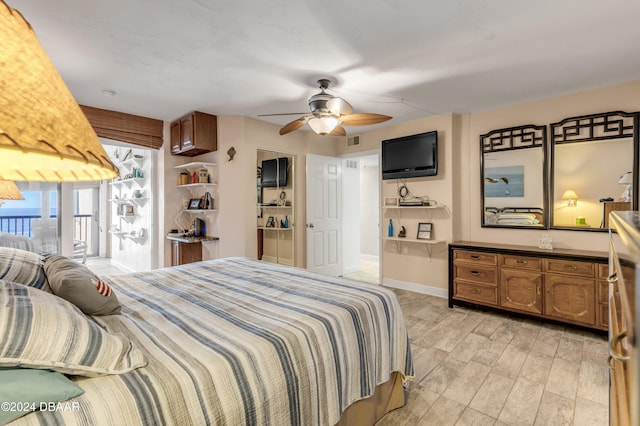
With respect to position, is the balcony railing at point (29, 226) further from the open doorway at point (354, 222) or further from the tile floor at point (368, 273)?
the tile floor at point (368, 273)

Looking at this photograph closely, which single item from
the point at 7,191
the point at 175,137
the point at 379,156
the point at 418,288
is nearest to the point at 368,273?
the point at 418,288

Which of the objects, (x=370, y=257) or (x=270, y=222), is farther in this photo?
(x=370, y=257)

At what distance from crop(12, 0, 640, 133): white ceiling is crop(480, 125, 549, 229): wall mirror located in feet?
1.56

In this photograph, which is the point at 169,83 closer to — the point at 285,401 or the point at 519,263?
the point at 285,401

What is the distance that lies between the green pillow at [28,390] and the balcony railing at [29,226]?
4.23m

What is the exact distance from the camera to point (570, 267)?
3.02m

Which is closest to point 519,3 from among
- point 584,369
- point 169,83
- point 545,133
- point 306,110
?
point 545,133

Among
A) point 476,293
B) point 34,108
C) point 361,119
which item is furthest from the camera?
point 476,293

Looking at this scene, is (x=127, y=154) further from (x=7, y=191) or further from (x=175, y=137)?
(x=7, y=191)

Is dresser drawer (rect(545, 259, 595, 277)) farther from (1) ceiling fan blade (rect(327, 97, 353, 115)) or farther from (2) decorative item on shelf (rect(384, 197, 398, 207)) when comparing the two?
(1) ceiling fan blade (rect(327, 97, 353, 115))

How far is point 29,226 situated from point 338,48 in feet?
14.9

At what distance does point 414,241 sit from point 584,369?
7.18 feet

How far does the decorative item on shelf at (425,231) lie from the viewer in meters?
4.26

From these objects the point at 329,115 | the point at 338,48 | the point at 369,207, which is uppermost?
the point at 338,48
